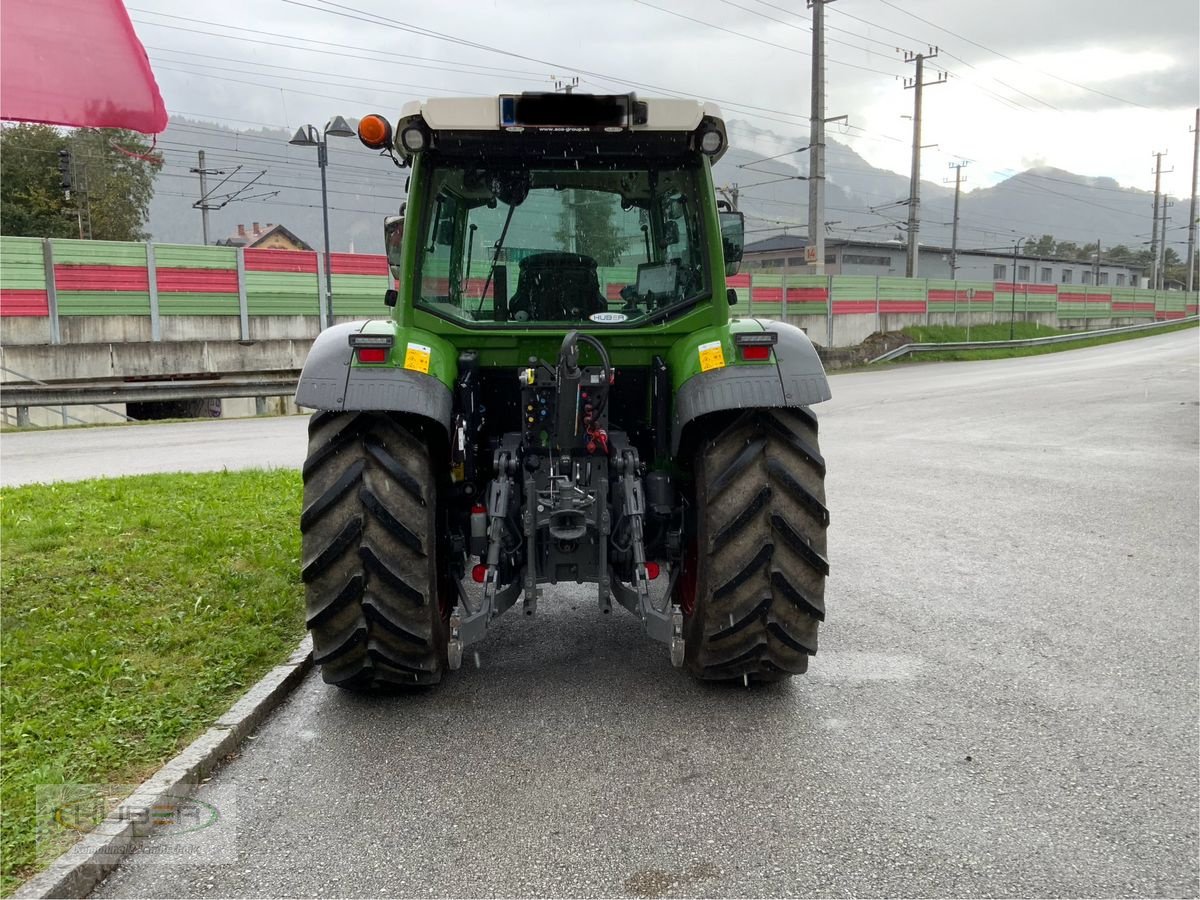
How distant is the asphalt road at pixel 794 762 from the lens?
3.02 metres

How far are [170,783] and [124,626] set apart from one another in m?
1.91

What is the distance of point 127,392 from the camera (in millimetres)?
18688

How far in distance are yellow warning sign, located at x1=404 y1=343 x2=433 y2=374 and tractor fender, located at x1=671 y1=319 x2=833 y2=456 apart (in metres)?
1.13

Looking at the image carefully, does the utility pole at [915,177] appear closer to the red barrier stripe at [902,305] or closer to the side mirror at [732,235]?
the red barrier stripe at [902,305]

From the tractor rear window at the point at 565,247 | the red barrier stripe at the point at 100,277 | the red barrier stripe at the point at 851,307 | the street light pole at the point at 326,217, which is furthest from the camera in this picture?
the red barrier stripe at the point at 851,307

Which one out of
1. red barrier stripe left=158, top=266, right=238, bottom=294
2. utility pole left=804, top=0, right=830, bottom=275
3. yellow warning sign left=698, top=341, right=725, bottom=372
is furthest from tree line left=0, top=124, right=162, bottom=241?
yellow warning sign left=698, top=341, right=725, bottom=372

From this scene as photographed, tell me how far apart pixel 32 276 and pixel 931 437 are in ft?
63.0

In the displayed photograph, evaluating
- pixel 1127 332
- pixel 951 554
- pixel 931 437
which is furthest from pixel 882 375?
pixel 1127 332

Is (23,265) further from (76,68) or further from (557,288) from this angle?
(557,288)

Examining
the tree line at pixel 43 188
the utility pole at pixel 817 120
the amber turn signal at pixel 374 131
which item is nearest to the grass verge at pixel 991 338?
the utility pole at pixel 817 120

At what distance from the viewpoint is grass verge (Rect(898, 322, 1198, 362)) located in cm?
3366

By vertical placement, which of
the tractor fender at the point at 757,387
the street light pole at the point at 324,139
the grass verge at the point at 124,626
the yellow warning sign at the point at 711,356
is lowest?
the grass verge at the point at 124,626

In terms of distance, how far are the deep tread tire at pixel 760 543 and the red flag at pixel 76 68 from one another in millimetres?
2726
